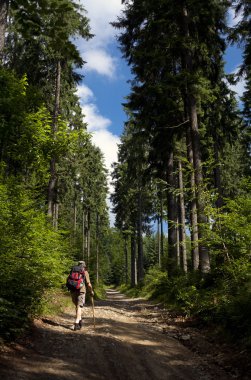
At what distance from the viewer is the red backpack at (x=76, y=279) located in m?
9.25

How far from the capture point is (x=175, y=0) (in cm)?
1421

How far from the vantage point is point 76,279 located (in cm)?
929

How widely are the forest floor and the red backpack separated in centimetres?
108

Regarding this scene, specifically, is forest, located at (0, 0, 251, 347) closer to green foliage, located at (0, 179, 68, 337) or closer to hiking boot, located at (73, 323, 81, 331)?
green foliage, located at (0, 179, 68, 337)

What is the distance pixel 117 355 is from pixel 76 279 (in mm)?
2942

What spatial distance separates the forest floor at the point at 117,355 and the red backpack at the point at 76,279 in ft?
3.54

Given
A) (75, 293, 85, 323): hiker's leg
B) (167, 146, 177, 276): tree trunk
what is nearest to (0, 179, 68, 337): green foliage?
(75, 293, 85, 323): hiker's leg

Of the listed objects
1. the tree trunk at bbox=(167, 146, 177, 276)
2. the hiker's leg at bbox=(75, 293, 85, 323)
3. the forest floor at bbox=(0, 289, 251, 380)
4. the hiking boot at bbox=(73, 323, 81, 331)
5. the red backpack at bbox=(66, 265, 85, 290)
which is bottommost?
the forest floor at bbox=(0, 289, 251, 380)

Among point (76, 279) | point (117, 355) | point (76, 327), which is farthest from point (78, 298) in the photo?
point (117, 355)

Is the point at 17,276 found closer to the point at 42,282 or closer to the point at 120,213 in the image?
the point at 42,282

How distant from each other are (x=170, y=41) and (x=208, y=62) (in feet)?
6.99

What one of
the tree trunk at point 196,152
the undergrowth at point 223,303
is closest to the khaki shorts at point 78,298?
the undergrowth at point 223,303

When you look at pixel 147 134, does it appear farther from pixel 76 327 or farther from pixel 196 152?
pixel 76 327

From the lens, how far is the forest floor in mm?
5676
